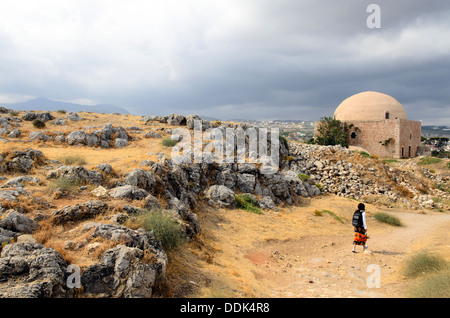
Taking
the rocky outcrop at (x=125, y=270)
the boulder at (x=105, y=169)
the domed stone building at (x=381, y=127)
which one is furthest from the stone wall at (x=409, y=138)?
the rocky outcrop at (x=125, y=270)

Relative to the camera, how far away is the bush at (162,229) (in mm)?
5965

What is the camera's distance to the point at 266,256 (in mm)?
8414

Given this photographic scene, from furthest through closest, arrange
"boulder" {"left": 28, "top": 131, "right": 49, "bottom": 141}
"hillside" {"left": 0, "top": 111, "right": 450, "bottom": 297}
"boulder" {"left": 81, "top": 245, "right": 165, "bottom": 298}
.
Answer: "boulder" {"left": 28, "top": 131, "right": 49, "bottom": 141}
"hillside" {"left": 0, "top": 111, "right": 450, "bottom": 297}
"boulder" {"left": 81, "top": 245, "right": 165, "bottom": 298}

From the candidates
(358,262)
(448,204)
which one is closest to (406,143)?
(448,204)

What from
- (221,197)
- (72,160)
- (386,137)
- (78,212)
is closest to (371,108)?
(386,137)

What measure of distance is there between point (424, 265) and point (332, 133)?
114 ft

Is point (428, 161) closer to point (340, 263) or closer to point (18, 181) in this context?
point (340, 263)

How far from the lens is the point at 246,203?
13.1 meters

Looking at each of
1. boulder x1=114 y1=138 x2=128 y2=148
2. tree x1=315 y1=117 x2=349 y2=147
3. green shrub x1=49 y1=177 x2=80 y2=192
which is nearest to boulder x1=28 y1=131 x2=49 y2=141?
boulder x1=114 y1=138 x2=128 y2=148

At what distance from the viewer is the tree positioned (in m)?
37.9

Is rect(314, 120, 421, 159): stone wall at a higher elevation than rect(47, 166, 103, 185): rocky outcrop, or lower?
higher

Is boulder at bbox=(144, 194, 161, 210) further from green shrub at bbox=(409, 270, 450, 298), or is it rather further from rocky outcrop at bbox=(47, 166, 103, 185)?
green shrub at bbox=(409, 270, 450, 298)

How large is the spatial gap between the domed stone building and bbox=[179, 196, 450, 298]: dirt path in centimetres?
2434
